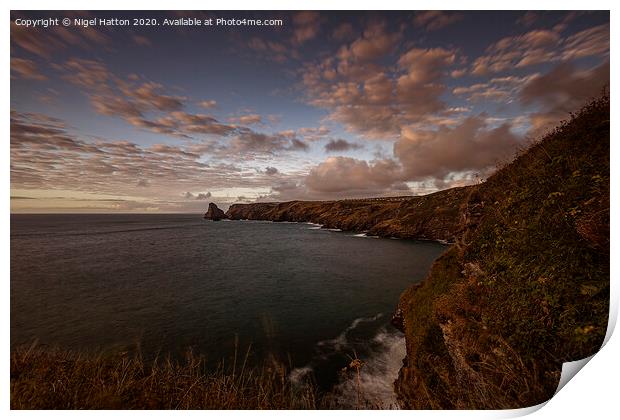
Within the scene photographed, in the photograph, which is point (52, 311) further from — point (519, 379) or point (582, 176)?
point (582, 176)

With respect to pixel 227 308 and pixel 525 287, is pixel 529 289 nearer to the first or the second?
pixel 525 287

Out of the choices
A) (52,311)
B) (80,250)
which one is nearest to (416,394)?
(52,311)

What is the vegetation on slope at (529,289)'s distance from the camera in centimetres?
367

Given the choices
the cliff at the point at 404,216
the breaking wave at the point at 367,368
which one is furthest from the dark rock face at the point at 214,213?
the breaking wave at the point at 367,368

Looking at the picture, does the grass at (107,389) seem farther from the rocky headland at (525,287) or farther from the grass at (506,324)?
the rocky headland at (525,287)

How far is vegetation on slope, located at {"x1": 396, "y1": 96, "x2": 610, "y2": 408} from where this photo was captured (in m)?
3.67

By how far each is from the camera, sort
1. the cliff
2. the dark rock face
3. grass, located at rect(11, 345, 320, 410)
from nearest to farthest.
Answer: grass, located at rect(11, 345, 320, 410) → the cliff → the dark rock face

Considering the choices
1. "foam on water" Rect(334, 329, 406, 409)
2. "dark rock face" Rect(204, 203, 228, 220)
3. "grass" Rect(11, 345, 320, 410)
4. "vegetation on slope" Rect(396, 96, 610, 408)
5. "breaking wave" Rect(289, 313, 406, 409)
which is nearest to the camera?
"vegetation on slope" Rect(396, 96, 610, 408)

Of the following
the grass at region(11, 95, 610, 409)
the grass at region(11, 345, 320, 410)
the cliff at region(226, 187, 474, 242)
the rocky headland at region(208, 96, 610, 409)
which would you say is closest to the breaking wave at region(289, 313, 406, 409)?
the rocky headland at region(208, 96, 610, 409)

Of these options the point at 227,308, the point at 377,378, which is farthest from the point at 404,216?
the point at 377,378

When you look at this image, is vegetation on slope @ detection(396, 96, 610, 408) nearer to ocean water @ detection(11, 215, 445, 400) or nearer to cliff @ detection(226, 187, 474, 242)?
ocean water @ detection(11, 215, 445, 400)

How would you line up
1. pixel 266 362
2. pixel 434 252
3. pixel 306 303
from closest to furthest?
pixel 266 362
pixel 306 303
pixel 434 252
